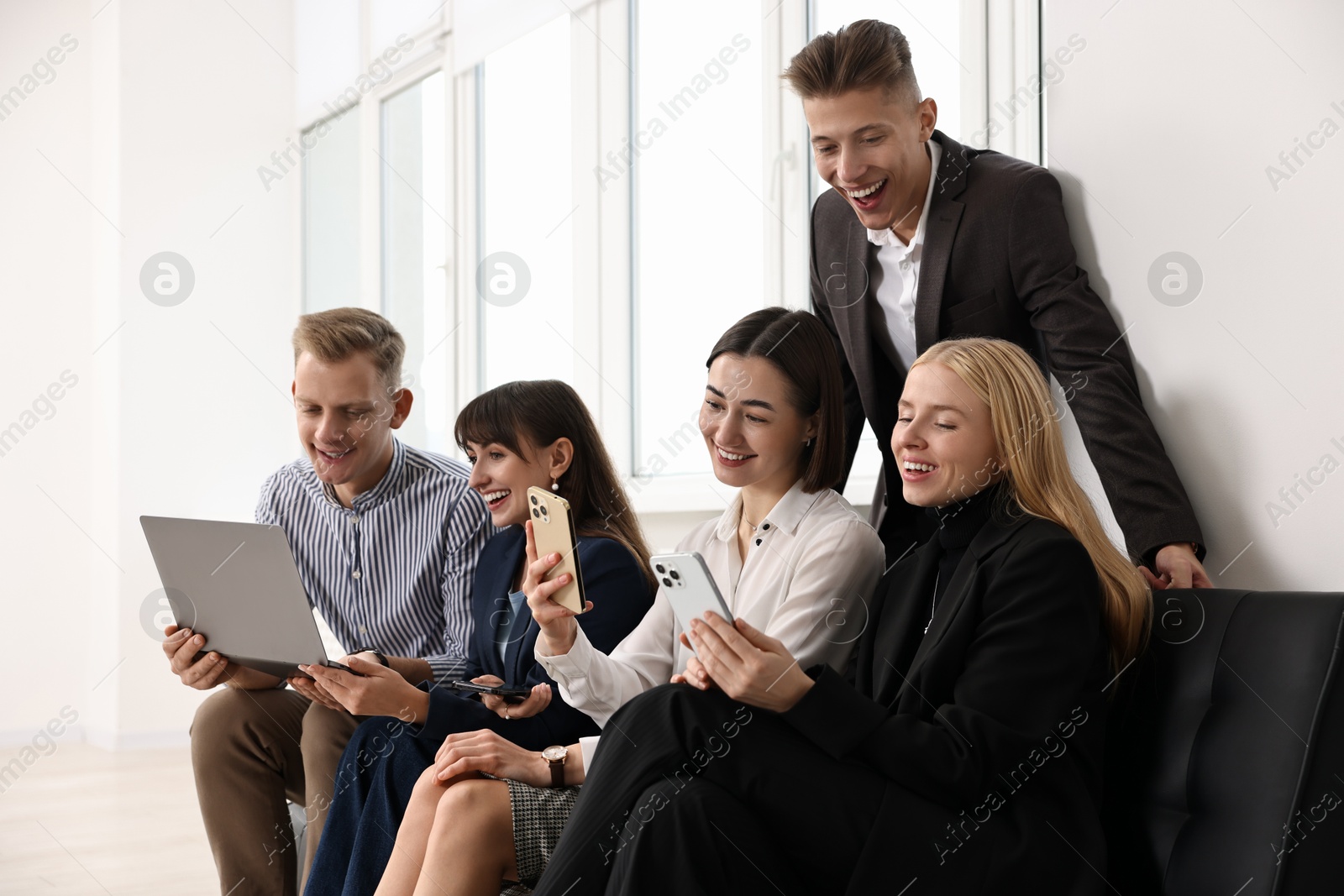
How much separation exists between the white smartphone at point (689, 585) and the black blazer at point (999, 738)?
18 centimetres

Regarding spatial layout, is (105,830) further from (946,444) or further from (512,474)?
(946,444)

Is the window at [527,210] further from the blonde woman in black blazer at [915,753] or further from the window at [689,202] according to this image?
the blonde woman in black blazer at [915,753]

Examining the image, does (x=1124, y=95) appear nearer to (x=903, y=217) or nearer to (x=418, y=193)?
(x=903, y=217)

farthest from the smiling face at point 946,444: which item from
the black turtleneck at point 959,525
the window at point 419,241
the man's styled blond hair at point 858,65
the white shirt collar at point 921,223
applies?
the window at point 419,241

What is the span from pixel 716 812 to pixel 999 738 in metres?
0.37

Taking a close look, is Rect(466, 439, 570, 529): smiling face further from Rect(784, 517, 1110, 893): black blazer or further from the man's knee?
Rect(784, 517, 1110, 893): black blazer

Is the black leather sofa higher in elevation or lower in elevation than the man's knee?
higher

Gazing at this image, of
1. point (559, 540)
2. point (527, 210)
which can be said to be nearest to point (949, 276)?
point (559, 540)

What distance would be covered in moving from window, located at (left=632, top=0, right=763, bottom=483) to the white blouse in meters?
1.62

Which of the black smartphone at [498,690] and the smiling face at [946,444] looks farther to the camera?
the black smartphone at [498,690]

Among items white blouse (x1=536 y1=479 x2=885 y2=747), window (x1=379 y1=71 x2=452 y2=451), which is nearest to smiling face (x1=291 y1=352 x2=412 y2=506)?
white blouse (x1=536 y1=479 x2=885 y2=747)

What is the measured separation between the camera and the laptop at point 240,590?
2.16 meters

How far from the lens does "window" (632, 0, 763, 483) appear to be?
12.4 ft

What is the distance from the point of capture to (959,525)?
1782 millimetres
